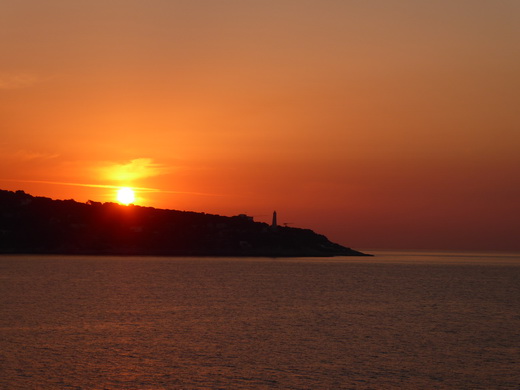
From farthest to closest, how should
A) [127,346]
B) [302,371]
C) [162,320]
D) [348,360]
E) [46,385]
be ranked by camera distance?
[162,320] → [127,346] → [348,360] → [302,371] → [46,385]

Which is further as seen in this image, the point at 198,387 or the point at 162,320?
the point at 162,320

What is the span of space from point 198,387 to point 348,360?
13140 mm

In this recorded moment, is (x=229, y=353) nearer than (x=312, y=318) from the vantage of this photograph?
Yes

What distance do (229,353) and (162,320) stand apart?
20512 mm

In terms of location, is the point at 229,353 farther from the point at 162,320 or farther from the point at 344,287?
the point at 344,287

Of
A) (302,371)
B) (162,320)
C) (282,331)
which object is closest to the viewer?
(302,371)

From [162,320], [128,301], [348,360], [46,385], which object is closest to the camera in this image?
[46,385]

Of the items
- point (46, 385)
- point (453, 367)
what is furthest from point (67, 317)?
point (453, 367)

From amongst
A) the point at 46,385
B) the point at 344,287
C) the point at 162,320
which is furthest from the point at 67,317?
the point at 344,287

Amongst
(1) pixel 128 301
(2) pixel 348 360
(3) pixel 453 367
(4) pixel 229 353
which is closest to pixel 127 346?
(4) pixel 229 353

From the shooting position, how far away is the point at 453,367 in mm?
44219

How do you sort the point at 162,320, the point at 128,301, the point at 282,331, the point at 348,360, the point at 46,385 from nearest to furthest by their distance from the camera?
the point at 46,385 → the point at 348,360 → the point at 282,331 → the point at 162,320 → the point at 128,301

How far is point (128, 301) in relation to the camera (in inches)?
3452

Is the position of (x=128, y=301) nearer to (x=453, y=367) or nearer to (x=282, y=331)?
(x=282, y=331)
